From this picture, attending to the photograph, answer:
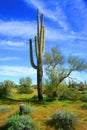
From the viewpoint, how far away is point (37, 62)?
1117 inches

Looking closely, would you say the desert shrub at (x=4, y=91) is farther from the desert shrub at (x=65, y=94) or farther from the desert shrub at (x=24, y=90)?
the desert shrub at (x=24, y=90)

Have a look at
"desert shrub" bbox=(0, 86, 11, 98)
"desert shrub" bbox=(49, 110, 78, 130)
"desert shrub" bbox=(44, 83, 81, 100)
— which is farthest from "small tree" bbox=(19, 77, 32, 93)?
"desert shrub" bbox=(49, 110, 78, 130)

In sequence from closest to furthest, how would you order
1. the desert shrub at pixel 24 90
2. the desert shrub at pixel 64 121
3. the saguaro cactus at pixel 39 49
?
the desert shrub at pixel 64 121 < the saguaro cactus at pixel 39 49 < the desert shrub at pixel 24 90

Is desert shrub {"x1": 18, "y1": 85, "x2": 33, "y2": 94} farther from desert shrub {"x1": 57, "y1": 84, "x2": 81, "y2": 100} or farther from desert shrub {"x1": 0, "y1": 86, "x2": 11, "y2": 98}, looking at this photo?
desert shrub {"x1": 57, "y1": 84, "x2": 81, "y2": 100}

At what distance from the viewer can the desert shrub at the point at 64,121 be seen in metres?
15.0

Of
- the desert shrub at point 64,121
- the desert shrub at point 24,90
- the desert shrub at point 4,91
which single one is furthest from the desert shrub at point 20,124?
the desert shrub at point 24,90

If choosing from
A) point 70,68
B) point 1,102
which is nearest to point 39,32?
point 70,68

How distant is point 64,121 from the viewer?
49.9 ft

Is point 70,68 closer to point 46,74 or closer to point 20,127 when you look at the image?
point 46,74

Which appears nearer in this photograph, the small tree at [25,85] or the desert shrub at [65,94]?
the desert shrub at [65,94]

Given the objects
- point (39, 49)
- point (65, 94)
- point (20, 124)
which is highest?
point (39, 49)

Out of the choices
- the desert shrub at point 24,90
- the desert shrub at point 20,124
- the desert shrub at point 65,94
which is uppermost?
the desert shrub at point 24,90

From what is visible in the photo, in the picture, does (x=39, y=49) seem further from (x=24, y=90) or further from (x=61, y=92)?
(x=24, y=90)

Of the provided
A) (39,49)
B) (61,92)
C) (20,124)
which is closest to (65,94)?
(61,92)
